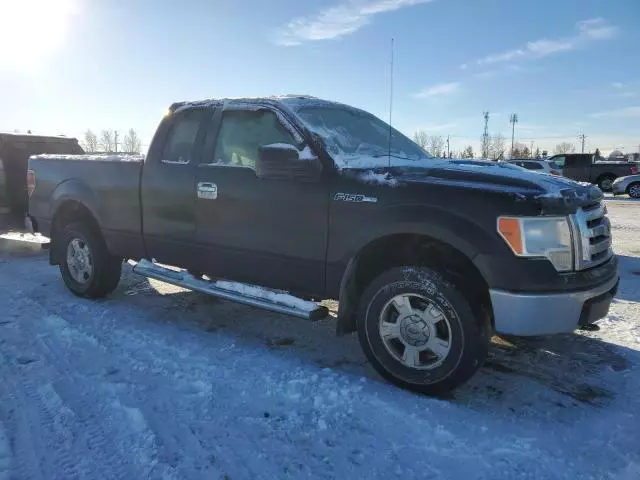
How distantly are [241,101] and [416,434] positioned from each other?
2.95 m

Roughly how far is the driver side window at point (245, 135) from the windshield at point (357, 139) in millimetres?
242

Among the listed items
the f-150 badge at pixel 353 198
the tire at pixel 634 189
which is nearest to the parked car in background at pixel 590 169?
the tire at pixel 634 189

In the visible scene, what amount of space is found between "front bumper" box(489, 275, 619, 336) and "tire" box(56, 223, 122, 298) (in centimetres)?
392

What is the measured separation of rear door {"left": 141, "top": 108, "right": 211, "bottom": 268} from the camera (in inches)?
172

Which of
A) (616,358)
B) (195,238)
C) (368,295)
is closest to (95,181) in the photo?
(195,238)

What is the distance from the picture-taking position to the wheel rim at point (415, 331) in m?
3.18

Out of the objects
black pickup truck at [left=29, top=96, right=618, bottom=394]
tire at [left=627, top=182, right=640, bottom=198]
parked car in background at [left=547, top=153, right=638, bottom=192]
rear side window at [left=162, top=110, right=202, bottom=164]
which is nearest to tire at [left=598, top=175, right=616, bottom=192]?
parked car in background at [left=547, top=153, right=638, bottom=192]

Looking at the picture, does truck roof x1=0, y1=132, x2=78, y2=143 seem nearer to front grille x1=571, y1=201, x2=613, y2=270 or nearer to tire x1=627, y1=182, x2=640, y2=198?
front grille x1=571, y1=201, x2=613, y2=270

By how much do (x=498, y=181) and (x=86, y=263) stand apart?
4234mm

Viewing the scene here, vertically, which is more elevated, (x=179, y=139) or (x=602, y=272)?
(x=179, y=139)

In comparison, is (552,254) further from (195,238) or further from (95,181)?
(95,181)

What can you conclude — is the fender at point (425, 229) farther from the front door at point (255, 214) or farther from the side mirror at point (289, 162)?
the side mirror at point (289, 162)

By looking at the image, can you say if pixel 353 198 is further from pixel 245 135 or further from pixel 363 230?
pixel 245 135

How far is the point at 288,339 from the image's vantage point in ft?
14.0
